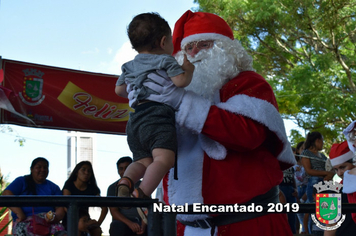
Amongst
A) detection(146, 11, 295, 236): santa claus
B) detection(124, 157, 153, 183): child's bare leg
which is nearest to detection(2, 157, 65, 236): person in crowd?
detection(124, 157, 153, 183): child's bare leg

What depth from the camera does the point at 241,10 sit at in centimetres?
1233

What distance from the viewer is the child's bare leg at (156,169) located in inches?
70.2

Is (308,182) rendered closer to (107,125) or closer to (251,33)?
(107,125)

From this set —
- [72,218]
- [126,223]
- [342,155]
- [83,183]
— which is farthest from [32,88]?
[72,218]

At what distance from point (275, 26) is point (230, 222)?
1100 cm

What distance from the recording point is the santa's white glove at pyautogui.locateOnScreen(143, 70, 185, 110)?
74.0 inches

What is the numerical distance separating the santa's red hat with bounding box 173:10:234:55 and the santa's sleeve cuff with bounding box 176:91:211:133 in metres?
0.53

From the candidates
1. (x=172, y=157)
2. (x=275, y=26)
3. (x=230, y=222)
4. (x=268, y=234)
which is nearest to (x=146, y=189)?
(x=172, y=157)

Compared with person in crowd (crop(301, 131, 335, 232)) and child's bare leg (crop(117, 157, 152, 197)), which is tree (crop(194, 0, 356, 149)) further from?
child's bare leg (crop(117, 157, 152, 197))

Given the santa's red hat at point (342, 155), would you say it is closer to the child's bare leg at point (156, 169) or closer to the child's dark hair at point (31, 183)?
the child's bare leg at point (156, 169)

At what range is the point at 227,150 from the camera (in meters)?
1.89

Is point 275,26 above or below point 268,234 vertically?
above

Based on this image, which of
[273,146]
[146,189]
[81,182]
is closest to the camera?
[146,189]

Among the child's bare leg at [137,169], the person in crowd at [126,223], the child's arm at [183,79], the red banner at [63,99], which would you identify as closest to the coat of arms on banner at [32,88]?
the red banner at [63,99]
